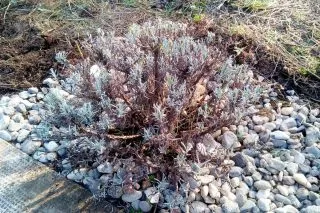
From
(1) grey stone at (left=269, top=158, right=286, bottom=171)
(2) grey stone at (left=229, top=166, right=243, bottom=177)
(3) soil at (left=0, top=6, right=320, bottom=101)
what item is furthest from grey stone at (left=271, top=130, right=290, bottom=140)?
(3) soil at (left=0, top=6, right=320, bottom=101)

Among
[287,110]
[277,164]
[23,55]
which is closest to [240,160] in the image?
[277,164]

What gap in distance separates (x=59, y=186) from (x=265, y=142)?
118cm

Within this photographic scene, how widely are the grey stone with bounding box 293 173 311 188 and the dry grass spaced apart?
2.93ft

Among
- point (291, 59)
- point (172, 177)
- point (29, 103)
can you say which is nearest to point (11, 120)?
point (29, 103)

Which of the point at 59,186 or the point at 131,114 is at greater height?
the point at 131,114

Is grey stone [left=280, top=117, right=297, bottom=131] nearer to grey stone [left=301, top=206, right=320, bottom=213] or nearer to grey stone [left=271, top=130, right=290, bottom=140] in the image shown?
grey stone [left=271, top=130, right=290, bottom=140]

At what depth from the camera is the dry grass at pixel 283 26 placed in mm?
3113

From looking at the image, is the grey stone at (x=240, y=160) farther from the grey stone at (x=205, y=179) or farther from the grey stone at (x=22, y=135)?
the grey stone at (x=22, y=135)

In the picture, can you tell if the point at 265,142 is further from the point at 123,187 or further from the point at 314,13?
the point at 314,13

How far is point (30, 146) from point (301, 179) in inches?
60.4

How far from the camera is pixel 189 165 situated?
7.34ft

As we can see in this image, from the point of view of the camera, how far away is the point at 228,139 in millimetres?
2512

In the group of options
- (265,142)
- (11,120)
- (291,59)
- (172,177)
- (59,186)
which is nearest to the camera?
(172,177)

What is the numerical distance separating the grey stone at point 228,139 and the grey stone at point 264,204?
37 centimetres
